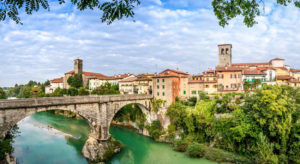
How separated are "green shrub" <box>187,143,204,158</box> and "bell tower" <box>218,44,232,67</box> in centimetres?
3040

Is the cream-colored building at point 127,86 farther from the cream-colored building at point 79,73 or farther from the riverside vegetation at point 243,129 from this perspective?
the cream-colored building at point 79,73

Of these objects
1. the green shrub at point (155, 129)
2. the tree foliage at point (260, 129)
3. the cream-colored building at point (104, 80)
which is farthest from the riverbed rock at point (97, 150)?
the cream-colored building at point (104, 80)

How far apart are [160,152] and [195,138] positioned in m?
4.93

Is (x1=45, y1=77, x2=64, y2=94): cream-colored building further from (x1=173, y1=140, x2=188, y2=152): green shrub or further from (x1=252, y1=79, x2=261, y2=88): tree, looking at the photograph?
(x1=252, y1=79, x2=261, y2=88): tree

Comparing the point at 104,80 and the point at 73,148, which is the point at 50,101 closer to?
the point at 73,148

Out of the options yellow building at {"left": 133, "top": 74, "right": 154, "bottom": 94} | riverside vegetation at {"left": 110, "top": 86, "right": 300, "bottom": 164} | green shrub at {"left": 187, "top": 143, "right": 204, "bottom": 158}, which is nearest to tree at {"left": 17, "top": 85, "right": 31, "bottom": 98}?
yellow building at {"left": 133, "top": 74, "right": 154, "bottom": 94}

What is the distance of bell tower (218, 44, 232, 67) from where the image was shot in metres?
46.4

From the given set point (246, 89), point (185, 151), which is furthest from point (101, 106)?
point (246, 89)

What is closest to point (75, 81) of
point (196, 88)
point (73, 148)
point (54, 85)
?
point (54, 85)

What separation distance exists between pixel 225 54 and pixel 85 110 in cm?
3826

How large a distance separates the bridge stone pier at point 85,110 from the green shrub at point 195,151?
32.4 feet

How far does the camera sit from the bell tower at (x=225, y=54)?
46.4 meters

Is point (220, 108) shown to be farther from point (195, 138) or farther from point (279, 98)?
point (279, 98)

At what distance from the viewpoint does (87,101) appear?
837 inches
